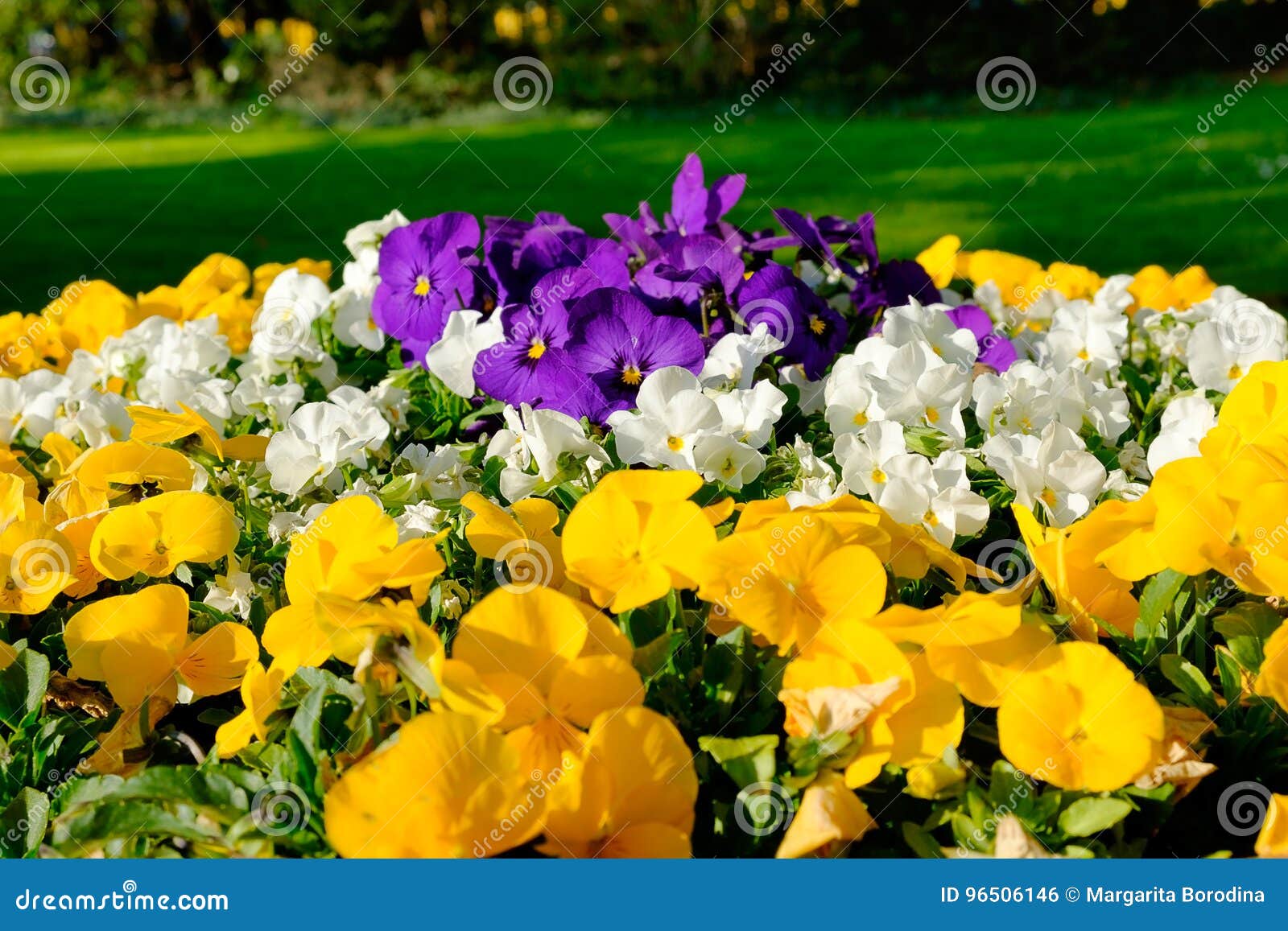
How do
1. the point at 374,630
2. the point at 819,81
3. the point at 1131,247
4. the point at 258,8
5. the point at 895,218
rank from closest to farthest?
1. the point at 374,630
2. the point at 1131,247
3. the point at 895,218
4. the point at 819,81
5. the point at 258,8

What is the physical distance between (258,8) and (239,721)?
16.3 metres

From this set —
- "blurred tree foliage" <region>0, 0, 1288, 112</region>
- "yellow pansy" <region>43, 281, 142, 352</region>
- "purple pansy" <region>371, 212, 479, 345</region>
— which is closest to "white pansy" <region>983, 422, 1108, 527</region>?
"purple pansy" <region>371, 212, 479, 345</region>

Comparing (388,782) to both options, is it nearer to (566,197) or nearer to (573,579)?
(573,579)

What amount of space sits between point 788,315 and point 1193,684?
2.87ft

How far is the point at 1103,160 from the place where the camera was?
922 centimetres

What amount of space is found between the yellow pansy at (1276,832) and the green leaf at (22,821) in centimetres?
116

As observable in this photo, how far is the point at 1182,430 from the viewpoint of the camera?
1.57 meters

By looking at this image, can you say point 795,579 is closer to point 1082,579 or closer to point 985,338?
point 1082,579

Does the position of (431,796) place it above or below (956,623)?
below

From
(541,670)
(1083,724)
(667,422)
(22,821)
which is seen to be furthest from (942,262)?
(22,821)

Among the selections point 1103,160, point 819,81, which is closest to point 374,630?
point 1103,160

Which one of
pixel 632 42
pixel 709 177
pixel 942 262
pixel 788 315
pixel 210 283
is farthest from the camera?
pixel 632 42

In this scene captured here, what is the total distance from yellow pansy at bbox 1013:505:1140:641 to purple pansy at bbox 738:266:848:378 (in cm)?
65

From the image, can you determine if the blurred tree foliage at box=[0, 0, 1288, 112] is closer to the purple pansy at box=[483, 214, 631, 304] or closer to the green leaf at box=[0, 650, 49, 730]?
the purple pansy at box=[483, 214, 631, 304]
